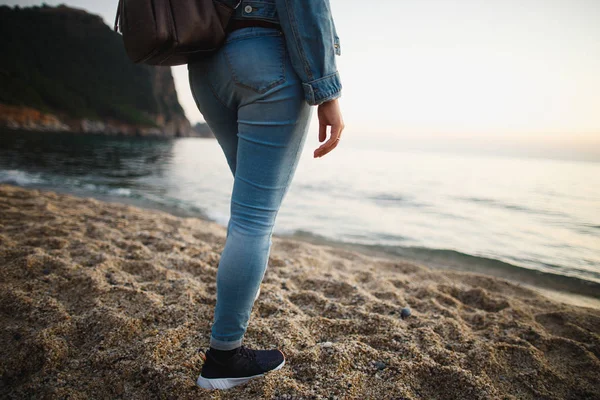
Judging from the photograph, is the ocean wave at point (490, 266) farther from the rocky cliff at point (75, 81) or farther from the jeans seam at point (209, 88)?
the rocky cliff at point (75, 81)

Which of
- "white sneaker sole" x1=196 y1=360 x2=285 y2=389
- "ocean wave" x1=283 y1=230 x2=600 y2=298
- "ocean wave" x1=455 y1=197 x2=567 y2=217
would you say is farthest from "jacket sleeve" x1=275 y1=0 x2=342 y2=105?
"ocean wave" x1=455 y1=197 x2=567 y2=217

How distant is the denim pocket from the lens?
0.90m

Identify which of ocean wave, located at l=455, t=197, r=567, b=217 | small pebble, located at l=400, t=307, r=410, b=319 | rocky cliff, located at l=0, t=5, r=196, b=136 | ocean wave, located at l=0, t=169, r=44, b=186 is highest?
rocky cliff, located at l=0, t=5, r=196, b=136

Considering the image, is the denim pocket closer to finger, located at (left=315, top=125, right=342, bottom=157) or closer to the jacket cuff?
the jacket cuff

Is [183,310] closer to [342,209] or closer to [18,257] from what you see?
[18,257]

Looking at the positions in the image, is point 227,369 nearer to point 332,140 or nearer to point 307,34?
point 332,140

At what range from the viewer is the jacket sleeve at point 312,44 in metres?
0.88

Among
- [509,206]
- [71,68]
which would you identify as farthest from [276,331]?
[71,68]

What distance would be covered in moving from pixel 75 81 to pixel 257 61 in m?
91.6

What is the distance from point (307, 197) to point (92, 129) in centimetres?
6533

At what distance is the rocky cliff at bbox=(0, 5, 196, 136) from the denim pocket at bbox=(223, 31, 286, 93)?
5523 centimetres

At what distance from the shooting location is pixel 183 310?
165cm

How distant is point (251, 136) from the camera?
37.9 inches

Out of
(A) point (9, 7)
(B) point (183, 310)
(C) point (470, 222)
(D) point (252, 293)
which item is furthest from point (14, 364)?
(A) point (9, 7)
